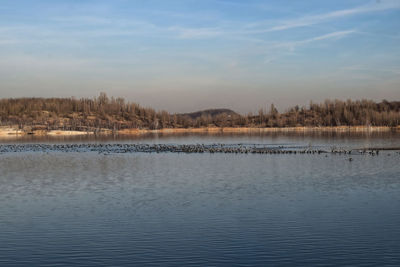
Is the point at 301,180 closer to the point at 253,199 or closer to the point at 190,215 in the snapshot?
the point at 253,199

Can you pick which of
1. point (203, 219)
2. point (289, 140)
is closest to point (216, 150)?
point (289, 140)

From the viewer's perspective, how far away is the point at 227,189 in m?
28.2

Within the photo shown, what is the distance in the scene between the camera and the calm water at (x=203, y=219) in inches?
579

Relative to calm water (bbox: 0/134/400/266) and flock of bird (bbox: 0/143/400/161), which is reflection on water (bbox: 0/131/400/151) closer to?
flock of bird (bbox: 0/143/400/161)

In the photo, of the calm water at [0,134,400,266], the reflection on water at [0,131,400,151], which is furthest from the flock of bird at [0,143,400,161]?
the calm water at [0,134,400,266]

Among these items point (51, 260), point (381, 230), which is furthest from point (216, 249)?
point (381, 230)

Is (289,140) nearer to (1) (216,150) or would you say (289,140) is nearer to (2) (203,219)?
(1) (216,150)

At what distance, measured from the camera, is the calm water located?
48.3 feet

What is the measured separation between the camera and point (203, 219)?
1973 centimetres

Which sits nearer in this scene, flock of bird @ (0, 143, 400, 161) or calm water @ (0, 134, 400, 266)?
calm water @ (0, 134, 400, 266)

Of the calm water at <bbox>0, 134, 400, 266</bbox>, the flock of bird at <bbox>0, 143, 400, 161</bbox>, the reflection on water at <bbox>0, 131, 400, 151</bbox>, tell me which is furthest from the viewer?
the reflection on water at <bbox>0, 131, 400, 151</bbox>

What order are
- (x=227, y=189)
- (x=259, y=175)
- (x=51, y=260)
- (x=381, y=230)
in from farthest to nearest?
1. (x=259, y=175)
2. (x=227, y=189)
3. (x=381, y=230)
4. (x=51, y=260)

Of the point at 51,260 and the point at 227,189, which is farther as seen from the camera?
the point at 227,189

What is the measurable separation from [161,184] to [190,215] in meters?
10.7
